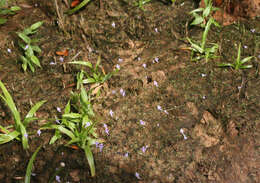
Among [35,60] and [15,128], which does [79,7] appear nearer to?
[35,60]

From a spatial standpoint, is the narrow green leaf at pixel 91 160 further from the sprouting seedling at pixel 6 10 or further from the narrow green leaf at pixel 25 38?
the sprouting seedling at pixel 6 10

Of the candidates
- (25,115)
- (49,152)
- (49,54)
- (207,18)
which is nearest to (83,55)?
(49,54)

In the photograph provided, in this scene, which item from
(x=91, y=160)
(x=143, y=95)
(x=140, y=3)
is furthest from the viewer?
(x=140, y=3)

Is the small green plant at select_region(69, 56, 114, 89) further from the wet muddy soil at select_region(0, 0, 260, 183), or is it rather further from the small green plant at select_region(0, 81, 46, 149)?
the small green plant at select_region(0, 81, 46, 149)

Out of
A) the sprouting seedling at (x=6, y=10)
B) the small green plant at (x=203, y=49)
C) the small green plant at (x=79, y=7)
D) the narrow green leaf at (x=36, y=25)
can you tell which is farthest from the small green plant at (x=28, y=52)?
the small green plant at (x=203, y=49)

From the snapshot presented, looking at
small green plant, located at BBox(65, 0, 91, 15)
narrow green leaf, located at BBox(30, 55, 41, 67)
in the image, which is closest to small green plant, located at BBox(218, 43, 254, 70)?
small green plant, located at BBox(65, 0, 91, 15)

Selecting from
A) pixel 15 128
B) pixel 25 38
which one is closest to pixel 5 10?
pixel 25 38

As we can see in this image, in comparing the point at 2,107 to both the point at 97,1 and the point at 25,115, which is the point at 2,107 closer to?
the point at 25,115
